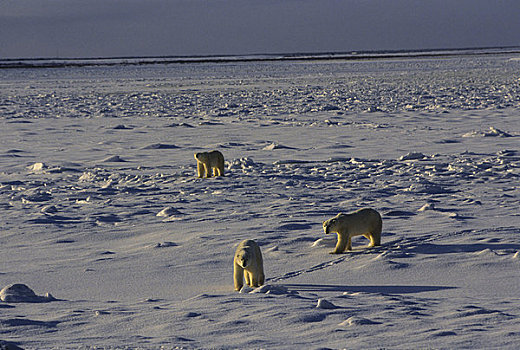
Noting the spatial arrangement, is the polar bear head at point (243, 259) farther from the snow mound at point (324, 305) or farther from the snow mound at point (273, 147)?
the snow mound at point (273, 147)

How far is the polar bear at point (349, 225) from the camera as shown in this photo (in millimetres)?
5723

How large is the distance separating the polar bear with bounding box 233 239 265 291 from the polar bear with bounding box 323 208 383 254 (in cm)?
94

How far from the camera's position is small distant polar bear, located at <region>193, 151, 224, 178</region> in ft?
31.4

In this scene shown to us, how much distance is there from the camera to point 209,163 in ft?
31.7

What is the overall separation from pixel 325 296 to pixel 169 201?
13.0 feet

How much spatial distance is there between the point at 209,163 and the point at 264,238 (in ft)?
11.1

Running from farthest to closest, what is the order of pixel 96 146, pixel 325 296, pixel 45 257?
pixel 96 146
pixel 45 257
pixel 325 296

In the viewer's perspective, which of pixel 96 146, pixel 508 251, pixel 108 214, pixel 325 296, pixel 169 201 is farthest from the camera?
pixel 96 146

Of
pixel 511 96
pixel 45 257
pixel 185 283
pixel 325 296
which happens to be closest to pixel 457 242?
pixel 325 296

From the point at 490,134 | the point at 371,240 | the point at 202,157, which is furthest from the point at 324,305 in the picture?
the point at 490,134

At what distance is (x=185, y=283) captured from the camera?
5.25 m

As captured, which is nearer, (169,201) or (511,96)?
(169,201)

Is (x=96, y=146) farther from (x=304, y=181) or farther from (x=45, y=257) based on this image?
(x=45, y=257)

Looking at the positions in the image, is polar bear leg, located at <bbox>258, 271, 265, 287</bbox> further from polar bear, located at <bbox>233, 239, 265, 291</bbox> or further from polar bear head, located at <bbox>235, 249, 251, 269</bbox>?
polar bear head, located at <bbox>235, 249, 251, 269</bbox>
